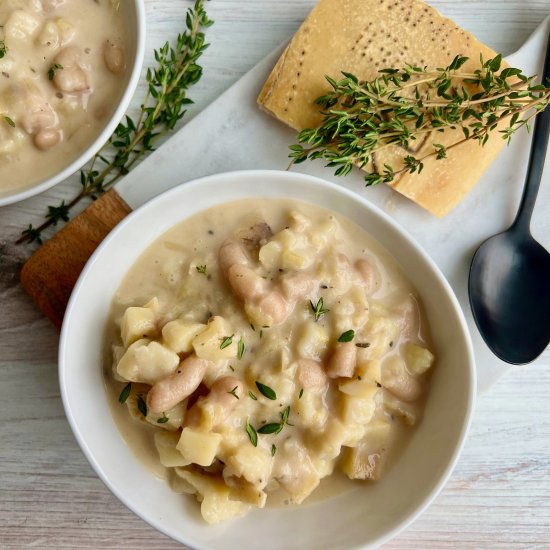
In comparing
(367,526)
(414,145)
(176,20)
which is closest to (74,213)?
(176,20)

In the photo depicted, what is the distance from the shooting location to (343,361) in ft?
7.01

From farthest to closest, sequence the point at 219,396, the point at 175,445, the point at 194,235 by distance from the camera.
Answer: the point at 194,235, the point at 175,445, the point at 219,396

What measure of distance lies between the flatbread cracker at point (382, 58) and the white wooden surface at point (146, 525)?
22cm

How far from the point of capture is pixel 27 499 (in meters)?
2.69

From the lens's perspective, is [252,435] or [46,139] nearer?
[252,435]

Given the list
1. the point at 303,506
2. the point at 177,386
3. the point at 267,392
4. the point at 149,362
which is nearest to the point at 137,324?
the point at 149,362

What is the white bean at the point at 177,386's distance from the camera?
2.04 meters

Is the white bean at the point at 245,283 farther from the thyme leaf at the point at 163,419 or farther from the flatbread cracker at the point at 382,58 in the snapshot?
the flatbread cracker at the point at 382,58

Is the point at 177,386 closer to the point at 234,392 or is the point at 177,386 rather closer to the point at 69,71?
the point at 234,392

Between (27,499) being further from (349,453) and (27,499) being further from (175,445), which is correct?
(349,453)

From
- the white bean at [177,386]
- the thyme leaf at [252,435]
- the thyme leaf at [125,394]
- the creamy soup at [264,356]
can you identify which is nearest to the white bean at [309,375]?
the creamy soup at [264,356]

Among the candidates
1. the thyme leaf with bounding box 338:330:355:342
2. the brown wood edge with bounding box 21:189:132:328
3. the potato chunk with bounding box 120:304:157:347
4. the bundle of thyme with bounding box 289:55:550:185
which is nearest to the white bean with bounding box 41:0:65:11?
the brown wood edge with bounding box 21:189:132:328

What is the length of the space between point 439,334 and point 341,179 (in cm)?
72

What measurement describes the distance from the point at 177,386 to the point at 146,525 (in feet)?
3.23
